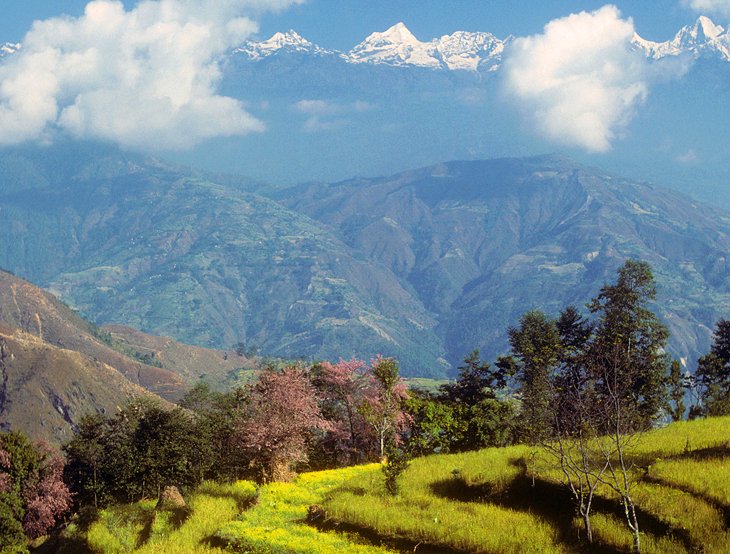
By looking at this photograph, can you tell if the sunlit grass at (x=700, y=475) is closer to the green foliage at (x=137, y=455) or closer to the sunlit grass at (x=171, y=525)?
the sunlit grass at (x=171, y=525)

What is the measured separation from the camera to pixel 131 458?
69688mm

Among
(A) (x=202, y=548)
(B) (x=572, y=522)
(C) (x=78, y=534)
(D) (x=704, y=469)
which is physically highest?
(D) (x=704, y=469)

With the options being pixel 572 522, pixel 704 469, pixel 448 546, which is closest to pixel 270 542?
pixel 448 546

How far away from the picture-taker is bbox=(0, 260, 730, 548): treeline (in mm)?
52656

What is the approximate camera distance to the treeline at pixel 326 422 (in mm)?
52656

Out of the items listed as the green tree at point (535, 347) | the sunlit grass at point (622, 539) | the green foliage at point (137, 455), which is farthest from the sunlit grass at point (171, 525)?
the green tree at point (535, 347)

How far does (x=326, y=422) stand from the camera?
58188 millimetres

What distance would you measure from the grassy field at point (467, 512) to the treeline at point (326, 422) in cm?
918

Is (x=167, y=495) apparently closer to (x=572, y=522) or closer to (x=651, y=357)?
(x=572, y=522)

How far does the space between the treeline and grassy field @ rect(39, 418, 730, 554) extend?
918 centimetres

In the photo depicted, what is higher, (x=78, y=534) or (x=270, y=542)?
(x=270, y=542)

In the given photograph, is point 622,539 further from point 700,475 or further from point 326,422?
point 326,422

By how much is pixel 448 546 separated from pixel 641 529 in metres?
7.56

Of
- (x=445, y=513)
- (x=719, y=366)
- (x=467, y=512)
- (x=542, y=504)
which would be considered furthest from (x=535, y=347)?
(x=445, y=513)
